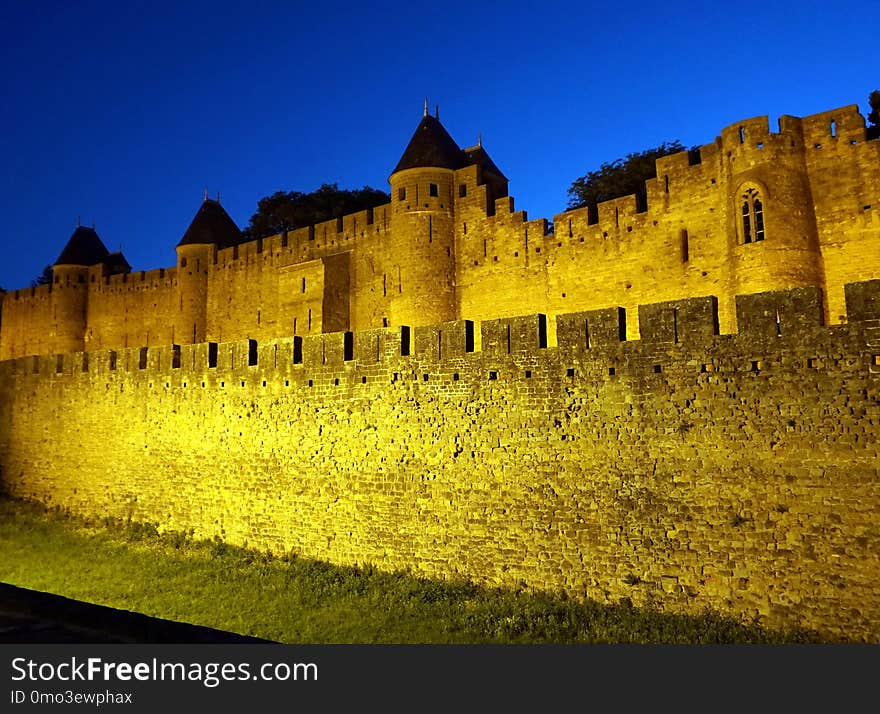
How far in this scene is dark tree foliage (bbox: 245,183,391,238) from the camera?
3753 cm

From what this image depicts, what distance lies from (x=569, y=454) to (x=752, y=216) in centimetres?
1009

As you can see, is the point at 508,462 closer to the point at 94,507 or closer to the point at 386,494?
the point at 386,494

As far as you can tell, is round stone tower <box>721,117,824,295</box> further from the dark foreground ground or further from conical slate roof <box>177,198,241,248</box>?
conical slate roof <box>177,198,241,248</box>

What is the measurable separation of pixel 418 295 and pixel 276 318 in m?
7.13

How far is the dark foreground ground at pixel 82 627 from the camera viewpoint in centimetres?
409

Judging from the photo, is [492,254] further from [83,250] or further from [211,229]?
[83,250]

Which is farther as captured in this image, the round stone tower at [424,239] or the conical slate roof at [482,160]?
the conical slate roof at [482,160]

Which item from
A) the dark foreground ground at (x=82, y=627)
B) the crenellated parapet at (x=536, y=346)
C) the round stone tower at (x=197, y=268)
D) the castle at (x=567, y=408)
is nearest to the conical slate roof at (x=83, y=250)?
the round stone tower at (x=197, y=268)

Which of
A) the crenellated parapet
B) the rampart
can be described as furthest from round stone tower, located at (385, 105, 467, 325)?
the rampart

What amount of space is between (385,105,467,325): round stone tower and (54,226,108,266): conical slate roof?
18486 millimetres

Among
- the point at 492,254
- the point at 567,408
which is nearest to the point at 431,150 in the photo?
the point at 492,254

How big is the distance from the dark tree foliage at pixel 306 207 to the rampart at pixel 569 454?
24.3m

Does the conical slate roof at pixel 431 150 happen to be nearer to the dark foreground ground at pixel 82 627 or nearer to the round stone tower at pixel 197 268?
the round stone tower at pixel 197 268

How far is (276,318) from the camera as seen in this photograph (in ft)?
88.4
